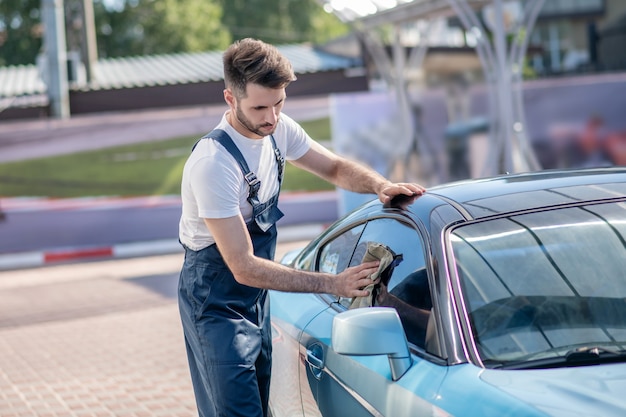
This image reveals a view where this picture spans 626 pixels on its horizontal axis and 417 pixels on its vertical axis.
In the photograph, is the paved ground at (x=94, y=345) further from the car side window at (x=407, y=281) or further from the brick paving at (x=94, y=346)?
the car side window at (x=407, y=281)

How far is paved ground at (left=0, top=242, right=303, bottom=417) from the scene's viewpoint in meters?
6.67

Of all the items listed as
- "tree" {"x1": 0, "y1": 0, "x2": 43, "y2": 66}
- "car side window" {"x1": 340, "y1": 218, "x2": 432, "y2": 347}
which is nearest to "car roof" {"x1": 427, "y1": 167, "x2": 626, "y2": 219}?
"car side window" {"x1": 340, "y1": 218, "x2": 432, "y2": 347}

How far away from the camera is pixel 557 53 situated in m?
54.7

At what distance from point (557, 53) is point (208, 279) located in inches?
2101

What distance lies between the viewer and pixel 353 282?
347 cm

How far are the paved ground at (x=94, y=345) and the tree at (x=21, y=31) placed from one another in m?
37.1

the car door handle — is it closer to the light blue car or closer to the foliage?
the light blue car

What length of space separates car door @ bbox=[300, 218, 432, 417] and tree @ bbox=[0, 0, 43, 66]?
4663cm

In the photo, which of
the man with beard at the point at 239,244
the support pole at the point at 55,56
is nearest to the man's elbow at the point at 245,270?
the man with beard at the point at 239,244

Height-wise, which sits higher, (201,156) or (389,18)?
(389,18)

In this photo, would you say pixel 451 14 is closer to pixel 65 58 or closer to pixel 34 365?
pixel 65 58

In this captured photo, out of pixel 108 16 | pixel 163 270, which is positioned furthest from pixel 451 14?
pixel 108 16

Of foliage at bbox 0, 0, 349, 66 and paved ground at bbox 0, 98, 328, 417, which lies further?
foliage at bbox 0, 0, 349, 66

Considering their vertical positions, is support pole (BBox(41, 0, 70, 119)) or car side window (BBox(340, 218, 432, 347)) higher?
support pole (BBox(41, 0, 70, 119))
